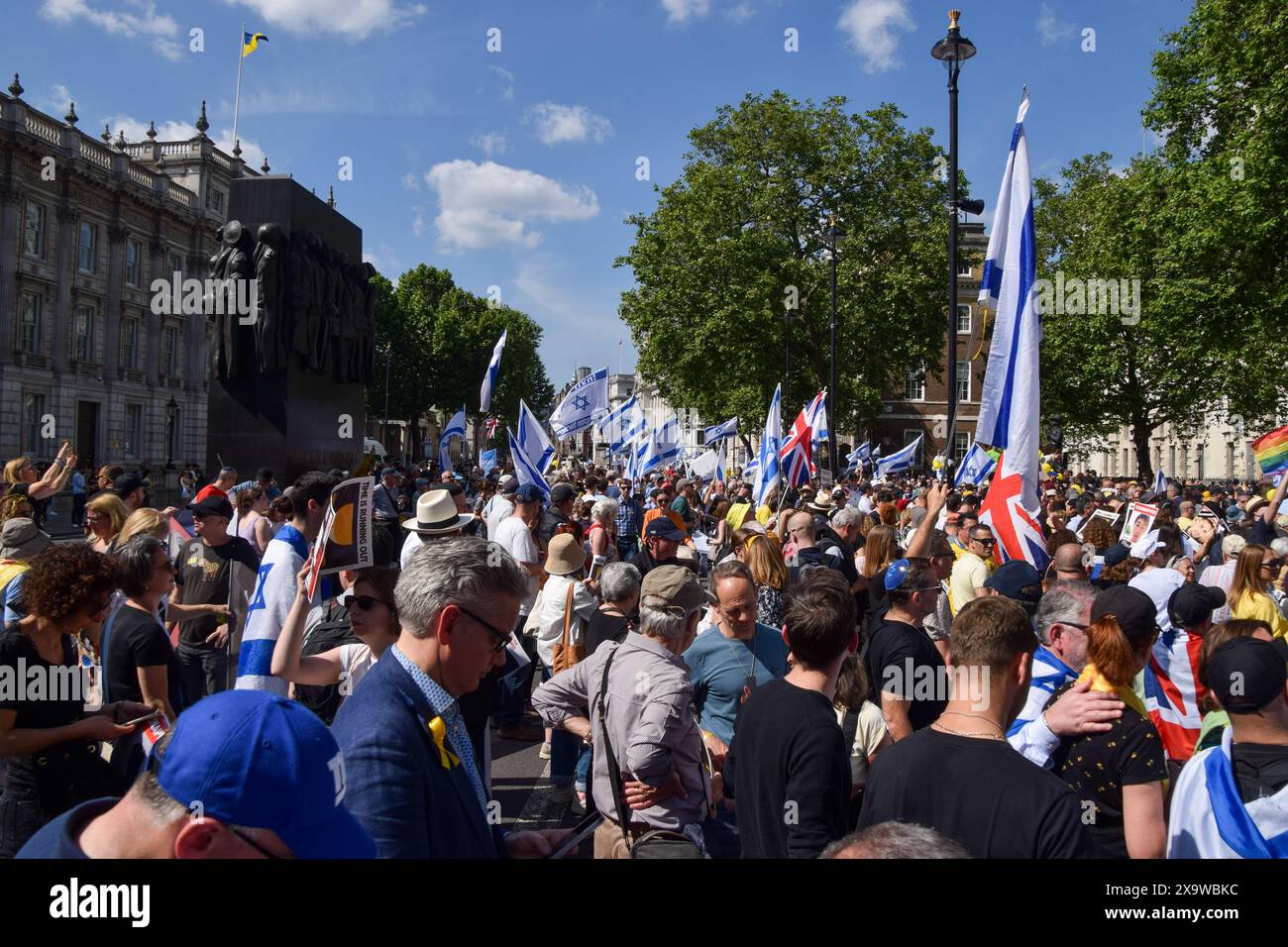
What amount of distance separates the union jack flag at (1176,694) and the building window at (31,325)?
45.9 meters

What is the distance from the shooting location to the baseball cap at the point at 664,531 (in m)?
7.57

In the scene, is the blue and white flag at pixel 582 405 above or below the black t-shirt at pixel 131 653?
above

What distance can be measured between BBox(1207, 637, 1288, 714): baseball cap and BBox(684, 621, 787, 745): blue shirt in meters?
1.78

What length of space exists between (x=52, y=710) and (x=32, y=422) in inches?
1732

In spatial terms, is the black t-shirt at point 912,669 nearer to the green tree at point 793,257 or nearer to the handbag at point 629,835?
the handbag at point 629,835

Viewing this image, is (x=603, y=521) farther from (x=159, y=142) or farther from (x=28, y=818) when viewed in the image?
(x=159, y=142)

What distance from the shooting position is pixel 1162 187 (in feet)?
76.8

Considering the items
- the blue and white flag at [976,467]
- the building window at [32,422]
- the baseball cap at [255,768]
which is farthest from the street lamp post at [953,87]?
the building window at [32,422]

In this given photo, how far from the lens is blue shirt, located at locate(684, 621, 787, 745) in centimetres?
418

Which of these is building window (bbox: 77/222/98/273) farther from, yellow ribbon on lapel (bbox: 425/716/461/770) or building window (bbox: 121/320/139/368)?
yellow ribbon on lapel (bbox: 425/716/461/770)

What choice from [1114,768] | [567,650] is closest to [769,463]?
[567,650]

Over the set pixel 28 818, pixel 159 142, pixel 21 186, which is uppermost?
pixel 159 142
